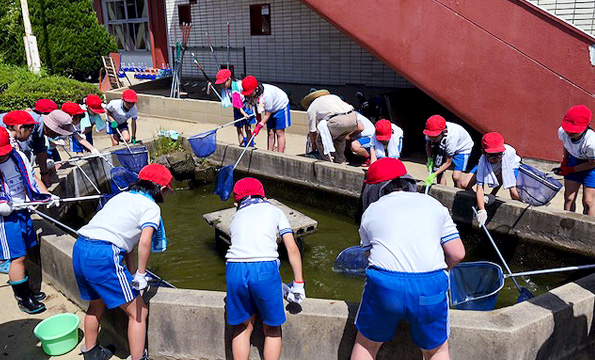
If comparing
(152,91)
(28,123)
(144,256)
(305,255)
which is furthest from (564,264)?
(152,91)

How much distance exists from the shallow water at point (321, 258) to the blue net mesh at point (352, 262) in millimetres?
145

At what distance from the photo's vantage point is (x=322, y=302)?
3.58m

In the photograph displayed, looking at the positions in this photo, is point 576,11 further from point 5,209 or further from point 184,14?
point 184,14

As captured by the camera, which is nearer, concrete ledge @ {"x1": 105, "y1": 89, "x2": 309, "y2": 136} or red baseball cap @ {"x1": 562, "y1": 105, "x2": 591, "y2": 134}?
red baseball cap @ {"x1": 562, "y1": 105, "x2": 591, "y2": 134}

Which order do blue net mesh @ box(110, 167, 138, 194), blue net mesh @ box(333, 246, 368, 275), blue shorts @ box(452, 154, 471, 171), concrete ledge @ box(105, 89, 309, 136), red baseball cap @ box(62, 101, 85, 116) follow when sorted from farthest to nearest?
concrete ledge @ box(105, 89, 309, 136) < blue net mesh @ box(110, 167, 138, 194) < red baseball cap @ box(62, 101, 85, 116) < blue shorts @ box(452, 154, 471, 171) < blue net mesh @ box(333, 246, 368, 275)

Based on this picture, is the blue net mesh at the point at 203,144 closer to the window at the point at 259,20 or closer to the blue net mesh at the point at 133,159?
the blue net mesh at the point at 133,159

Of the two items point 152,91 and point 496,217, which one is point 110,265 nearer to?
point 496,217

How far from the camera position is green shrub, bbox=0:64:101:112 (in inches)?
432

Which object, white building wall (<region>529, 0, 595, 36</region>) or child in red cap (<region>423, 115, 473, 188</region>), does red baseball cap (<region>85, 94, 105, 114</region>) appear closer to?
child in red cap (<region>423, 115, 473, 188</region>)

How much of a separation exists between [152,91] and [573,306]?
14.5 m

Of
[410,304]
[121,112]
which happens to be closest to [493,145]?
[410,304]

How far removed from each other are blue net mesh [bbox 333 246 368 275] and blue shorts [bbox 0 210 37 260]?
286 centimetres

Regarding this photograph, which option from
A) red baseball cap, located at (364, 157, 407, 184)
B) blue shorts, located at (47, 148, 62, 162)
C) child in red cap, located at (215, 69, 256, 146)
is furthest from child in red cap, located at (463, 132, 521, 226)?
blue shorts, located at (47, 148, 62, 162)

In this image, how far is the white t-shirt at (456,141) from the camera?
235 inches
